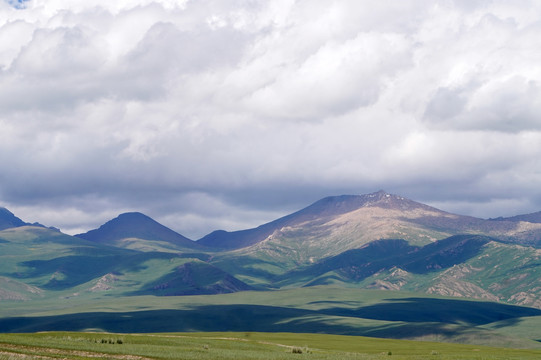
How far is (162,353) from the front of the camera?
10988 cm

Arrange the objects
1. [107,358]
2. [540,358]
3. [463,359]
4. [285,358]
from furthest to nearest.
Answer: [540,358], [463,359], [285,358], [107,358]

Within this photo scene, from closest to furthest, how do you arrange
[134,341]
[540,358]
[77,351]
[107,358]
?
[107,358], [77,351], [540,358], [134,341]

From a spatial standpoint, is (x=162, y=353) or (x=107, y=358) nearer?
(x=107, y=358)

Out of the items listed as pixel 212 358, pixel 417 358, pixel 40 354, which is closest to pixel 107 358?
pixel 40 354

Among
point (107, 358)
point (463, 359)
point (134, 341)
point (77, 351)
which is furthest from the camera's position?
point (134, 341)

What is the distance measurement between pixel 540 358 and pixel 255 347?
180 ft

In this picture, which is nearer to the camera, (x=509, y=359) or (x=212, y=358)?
(x=212, y=358)

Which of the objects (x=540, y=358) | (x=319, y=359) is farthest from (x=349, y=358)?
(x=540, y=358)

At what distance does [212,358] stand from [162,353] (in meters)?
8.60

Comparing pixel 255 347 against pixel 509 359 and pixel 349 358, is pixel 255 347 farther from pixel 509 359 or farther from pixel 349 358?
pixel 509 359

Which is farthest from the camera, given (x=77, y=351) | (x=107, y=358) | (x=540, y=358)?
(x=540, y=358)

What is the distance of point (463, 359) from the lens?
121m

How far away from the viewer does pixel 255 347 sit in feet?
478

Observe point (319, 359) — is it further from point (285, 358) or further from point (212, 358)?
point (212, 358)
